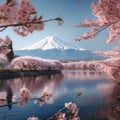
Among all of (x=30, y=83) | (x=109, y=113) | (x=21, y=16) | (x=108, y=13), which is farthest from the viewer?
(x=30, y=83)

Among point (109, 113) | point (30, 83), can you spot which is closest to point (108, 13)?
point (109, 113)

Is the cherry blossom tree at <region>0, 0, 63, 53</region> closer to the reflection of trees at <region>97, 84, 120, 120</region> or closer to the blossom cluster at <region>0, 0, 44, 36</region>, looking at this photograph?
the blossom cluster at <region>0, 0, 44, 36</region>

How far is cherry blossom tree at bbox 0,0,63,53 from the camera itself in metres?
2.42

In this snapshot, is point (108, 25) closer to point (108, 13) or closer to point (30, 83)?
point (108, 13)

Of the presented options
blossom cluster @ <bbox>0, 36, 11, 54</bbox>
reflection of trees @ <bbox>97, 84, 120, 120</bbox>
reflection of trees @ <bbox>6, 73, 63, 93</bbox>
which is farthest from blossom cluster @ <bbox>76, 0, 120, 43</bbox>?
reflection of trees @ <bbox>6, 73, 63, 93</bbox>

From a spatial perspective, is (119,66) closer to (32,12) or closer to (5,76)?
(32,12)

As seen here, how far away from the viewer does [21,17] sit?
8.66ft

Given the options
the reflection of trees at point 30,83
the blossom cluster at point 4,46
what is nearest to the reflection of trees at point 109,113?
the reflection of trees at point 30,83

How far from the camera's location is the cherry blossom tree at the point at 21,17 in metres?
2.42

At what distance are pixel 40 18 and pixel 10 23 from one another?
0.31 meters

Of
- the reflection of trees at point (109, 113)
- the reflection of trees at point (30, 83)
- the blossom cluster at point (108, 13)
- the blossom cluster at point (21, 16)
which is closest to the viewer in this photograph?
the blossom cluster at point (21, 16)

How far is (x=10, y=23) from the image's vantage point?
8.28 feet

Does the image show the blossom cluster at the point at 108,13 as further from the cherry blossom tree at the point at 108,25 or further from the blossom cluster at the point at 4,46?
the blossom cluster at the point at 4,46

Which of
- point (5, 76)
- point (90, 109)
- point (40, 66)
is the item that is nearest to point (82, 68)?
point (40, 66)
